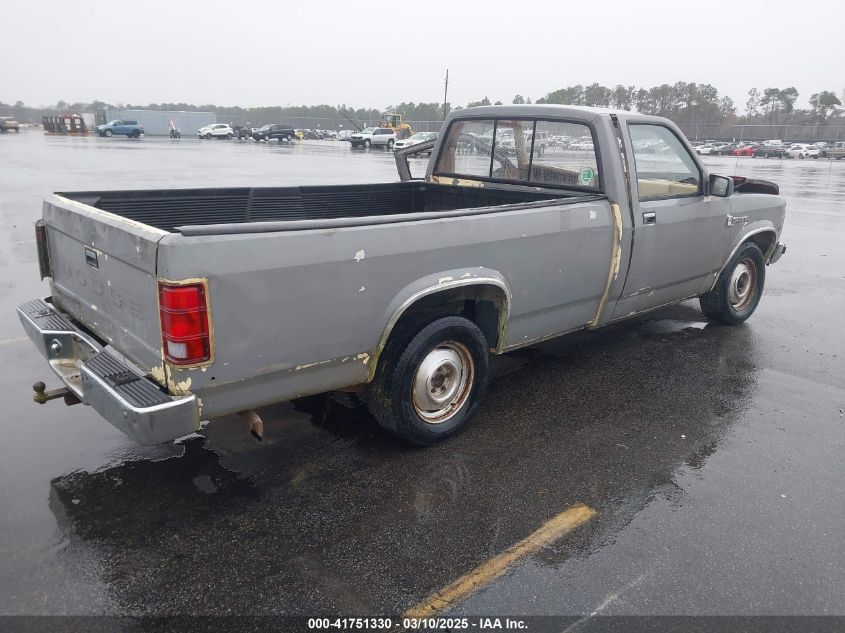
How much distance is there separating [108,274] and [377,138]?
48973mm

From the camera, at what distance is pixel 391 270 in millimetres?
3275

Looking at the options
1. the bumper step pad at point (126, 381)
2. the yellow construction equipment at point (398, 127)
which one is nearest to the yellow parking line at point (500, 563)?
the bumper step pad at point (126, 381)

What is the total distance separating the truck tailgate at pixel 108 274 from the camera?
9.16 feet

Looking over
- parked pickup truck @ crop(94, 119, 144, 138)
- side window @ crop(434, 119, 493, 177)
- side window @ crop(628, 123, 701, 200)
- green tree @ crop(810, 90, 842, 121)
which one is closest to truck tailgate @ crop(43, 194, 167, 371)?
side window @ crop(434, 119, 493, 177)

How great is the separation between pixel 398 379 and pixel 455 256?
2.44 ft

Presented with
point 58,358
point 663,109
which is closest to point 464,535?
point 58,358

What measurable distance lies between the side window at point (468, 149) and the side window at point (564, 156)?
1.51 feet

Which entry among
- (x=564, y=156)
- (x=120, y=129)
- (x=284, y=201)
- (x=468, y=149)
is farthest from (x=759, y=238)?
(x=120, y=129)

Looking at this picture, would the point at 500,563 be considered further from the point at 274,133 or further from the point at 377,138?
the point at 274,133

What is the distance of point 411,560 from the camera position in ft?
9.36

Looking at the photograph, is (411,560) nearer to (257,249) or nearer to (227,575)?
(227,575)

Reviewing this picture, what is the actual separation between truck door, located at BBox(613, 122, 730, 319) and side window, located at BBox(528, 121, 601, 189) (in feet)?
0.99

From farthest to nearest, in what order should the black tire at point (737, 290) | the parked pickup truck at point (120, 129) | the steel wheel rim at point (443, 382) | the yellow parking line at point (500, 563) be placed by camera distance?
the parked pickup truck at point (120, 129) → the black tire at point (737, 290) → the steel wheel rim at point (443, 382) → the yellow parking line at point (500, 563)

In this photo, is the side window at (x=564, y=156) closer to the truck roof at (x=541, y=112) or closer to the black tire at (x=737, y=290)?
the truck roof at (x=541, y=112)
